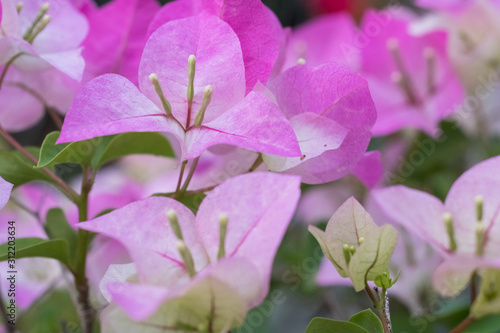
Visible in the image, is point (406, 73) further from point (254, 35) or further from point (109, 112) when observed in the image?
point (109, 112)

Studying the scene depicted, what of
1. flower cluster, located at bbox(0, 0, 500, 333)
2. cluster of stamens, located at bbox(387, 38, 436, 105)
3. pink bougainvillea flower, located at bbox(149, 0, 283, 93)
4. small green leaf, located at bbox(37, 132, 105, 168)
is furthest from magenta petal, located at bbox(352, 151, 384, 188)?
cluster of stamens, located at bbox(387, 38, 436, 105)

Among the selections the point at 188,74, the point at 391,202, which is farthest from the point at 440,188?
the point at 188,74

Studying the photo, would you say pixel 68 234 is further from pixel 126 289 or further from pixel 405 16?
pixel 405 16

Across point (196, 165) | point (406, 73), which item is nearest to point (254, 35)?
point (196, 165)

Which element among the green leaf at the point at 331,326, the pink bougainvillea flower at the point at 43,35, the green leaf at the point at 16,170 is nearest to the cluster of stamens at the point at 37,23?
the pink bougainvillea flower at the point at 43,35

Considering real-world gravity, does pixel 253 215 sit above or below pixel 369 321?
above

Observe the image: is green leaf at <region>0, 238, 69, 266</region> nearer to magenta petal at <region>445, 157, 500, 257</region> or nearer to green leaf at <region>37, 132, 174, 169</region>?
green leaf at <region>37, 132, 174, 169</region>

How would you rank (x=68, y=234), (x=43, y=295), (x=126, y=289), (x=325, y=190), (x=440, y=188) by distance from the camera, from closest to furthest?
(x=126, y=289)
(x=68, y=234)
(x=43, y=295)
(x=440, y=188)
(x=325, y=190)
